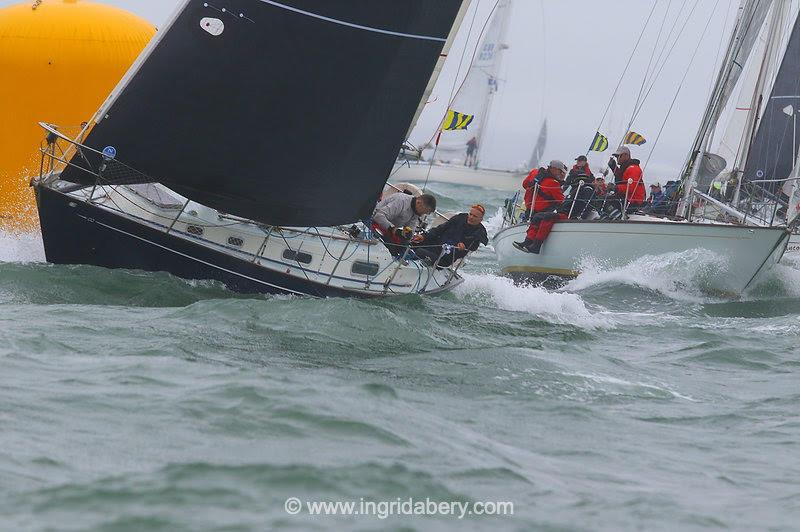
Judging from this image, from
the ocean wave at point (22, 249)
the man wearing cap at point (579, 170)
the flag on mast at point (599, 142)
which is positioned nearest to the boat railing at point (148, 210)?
the ocean wave at point (22, 249)

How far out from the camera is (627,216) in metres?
16.4

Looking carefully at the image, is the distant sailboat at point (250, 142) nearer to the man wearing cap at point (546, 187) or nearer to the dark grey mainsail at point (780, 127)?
the man wearing cap at point (546, 187)

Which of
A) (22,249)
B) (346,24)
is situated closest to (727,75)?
(346,24)

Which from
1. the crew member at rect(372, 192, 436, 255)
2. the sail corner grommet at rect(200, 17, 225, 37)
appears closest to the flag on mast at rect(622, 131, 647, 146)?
the crew member at rect(372, 192, 436, 255)

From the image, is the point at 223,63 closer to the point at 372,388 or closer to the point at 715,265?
the point at 372,388

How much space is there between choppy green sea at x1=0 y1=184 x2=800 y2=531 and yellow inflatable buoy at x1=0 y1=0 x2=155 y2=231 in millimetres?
2154

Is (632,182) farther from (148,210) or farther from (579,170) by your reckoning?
(148,210)

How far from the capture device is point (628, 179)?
658 inches

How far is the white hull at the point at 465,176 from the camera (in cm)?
5378

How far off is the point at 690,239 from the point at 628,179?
5.00 ft

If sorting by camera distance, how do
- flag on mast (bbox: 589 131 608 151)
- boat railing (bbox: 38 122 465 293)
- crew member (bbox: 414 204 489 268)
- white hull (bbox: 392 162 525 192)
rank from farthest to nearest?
white hull (bbox: 392 162 525 192) < flag on mast (bbox: 589 131 608 151) < crew member (bbox: 414 204 489 268) < boat railing (bbox: 38 122 465 293)

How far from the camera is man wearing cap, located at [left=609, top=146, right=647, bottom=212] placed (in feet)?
54.5

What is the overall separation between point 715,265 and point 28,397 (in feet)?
35.9

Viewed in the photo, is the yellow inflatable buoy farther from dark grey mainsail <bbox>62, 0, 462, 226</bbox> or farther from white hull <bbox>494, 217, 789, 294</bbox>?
white hull <bbox>494, 217, 789, 294</bbox>
